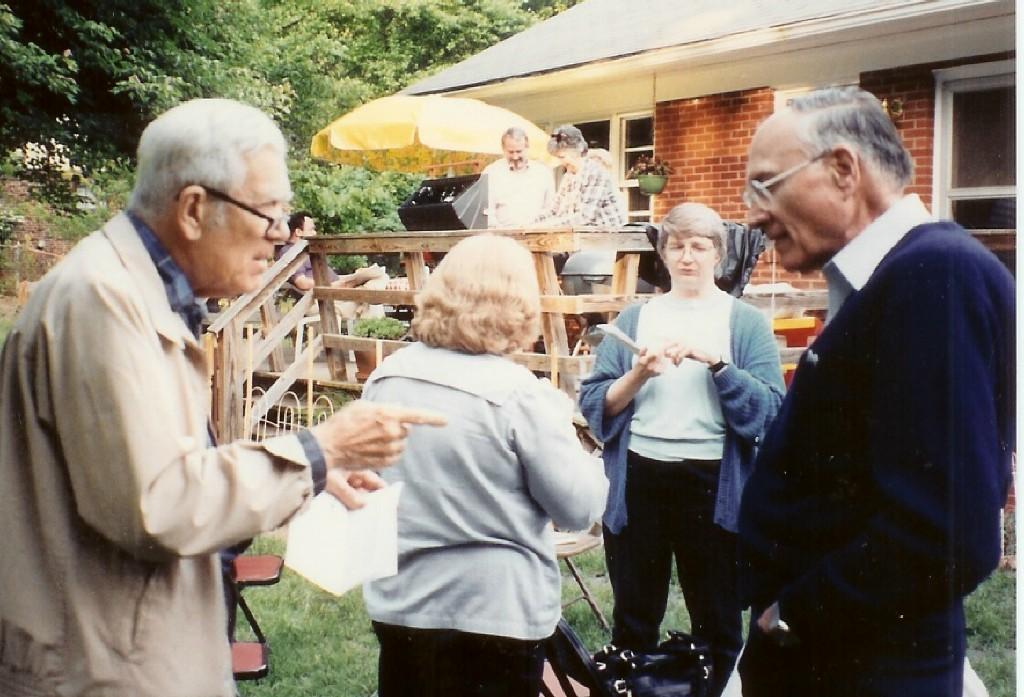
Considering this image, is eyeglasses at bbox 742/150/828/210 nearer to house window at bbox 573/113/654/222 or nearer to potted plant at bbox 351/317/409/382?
potted plant at bbox 351/317/409/382

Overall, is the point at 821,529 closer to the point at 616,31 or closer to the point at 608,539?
the point at 608,539

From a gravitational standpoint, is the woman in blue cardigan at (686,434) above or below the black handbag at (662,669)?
above

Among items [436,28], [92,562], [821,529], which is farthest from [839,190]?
[436,28]

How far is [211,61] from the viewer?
10.2 feet

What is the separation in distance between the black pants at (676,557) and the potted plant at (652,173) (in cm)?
382

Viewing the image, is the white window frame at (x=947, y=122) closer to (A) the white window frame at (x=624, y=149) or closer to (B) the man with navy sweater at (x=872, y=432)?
(A) the white window frame at (x=624, y=149)

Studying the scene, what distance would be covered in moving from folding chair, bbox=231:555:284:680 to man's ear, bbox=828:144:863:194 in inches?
53.6

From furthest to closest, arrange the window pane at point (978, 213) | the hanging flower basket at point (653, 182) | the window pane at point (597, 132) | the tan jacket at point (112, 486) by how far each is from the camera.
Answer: the window pane at point (597, 132) < the hanging flower basket at point (653, 182) < the window pane at point (978, 213) < the tan jacket at point (112, 486)

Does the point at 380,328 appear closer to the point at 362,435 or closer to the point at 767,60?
the point at 767,60

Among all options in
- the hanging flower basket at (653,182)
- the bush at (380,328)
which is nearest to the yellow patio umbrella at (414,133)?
the bush at (380,328)

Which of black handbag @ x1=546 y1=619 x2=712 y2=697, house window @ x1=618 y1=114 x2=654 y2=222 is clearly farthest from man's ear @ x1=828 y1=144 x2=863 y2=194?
house window @ x1=618 y1=114 x2=654 y2=222

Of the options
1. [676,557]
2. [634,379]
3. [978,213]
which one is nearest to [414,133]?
[634,379]

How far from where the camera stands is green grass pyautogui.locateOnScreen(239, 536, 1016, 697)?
2865mm

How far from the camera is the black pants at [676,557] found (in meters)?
2.45
